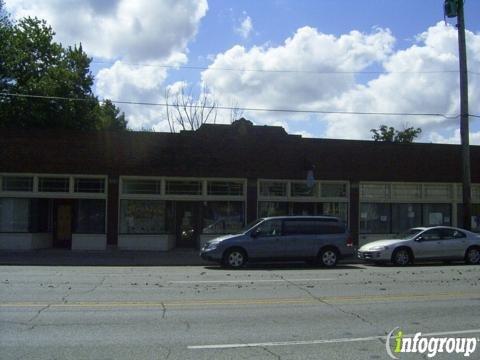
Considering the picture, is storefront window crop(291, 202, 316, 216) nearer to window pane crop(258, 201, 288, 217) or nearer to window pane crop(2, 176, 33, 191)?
window pane crop(258, 201, 288, 217)

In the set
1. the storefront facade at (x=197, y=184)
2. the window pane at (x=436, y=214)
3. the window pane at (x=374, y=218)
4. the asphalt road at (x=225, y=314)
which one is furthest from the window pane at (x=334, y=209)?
the asphalt road at (x=225, y=314)

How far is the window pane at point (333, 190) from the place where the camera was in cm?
2503

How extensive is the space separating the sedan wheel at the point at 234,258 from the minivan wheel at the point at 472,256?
816 centimetres

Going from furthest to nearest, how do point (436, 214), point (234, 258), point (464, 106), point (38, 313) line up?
point (436, 214)
point (464, 106)
point (234, 258)
point (38, 313)

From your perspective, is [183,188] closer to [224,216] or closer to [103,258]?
[224,216]

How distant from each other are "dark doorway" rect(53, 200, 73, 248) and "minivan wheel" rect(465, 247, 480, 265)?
16.2 meters

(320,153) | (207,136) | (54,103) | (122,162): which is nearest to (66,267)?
(122,162)

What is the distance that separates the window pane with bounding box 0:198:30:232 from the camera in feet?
75.4

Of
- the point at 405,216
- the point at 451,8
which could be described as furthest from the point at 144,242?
the point at 451,8

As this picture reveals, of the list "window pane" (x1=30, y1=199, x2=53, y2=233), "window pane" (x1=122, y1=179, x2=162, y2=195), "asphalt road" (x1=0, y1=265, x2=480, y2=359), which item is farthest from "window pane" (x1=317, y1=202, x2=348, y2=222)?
"window pane" (x1=30, y1=199, x2=53, y2=233)

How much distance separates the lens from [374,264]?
787 inches

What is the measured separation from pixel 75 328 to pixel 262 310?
3.21 metres

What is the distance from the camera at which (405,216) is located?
25875 millimetres

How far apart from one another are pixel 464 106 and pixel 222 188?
1037 centimetres
